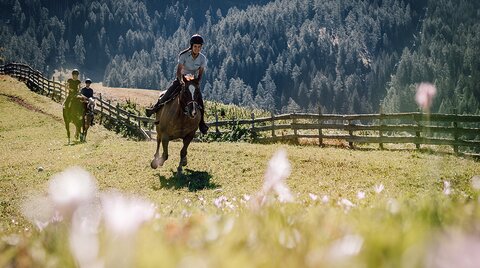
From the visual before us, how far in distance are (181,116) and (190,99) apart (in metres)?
0.60

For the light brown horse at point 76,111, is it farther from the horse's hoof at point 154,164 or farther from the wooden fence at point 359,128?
the horse's hoof at point 154,164

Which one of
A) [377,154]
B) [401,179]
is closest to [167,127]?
[401,179]

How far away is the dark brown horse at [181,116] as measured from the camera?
1170cm

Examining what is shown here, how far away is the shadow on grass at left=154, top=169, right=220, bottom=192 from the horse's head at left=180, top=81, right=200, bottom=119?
1.72 metres

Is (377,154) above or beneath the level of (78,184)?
beneath

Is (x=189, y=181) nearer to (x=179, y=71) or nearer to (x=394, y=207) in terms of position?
(x=179, y=71)

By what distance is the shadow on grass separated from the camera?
11016mm

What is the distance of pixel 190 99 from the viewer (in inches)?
460

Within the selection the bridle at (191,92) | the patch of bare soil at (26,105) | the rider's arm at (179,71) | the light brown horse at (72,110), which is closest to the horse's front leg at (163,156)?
the bridle at (191,92)

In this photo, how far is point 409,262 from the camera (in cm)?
71

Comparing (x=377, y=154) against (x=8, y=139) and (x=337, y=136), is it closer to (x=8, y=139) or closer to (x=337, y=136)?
(x=337, y=136)

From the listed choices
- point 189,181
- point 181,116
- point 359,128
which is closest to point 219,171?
point 189,181

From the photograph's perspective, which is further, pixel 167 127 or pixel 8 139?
pixel 8 139

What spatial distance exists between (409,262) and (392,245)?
144 millimetres
